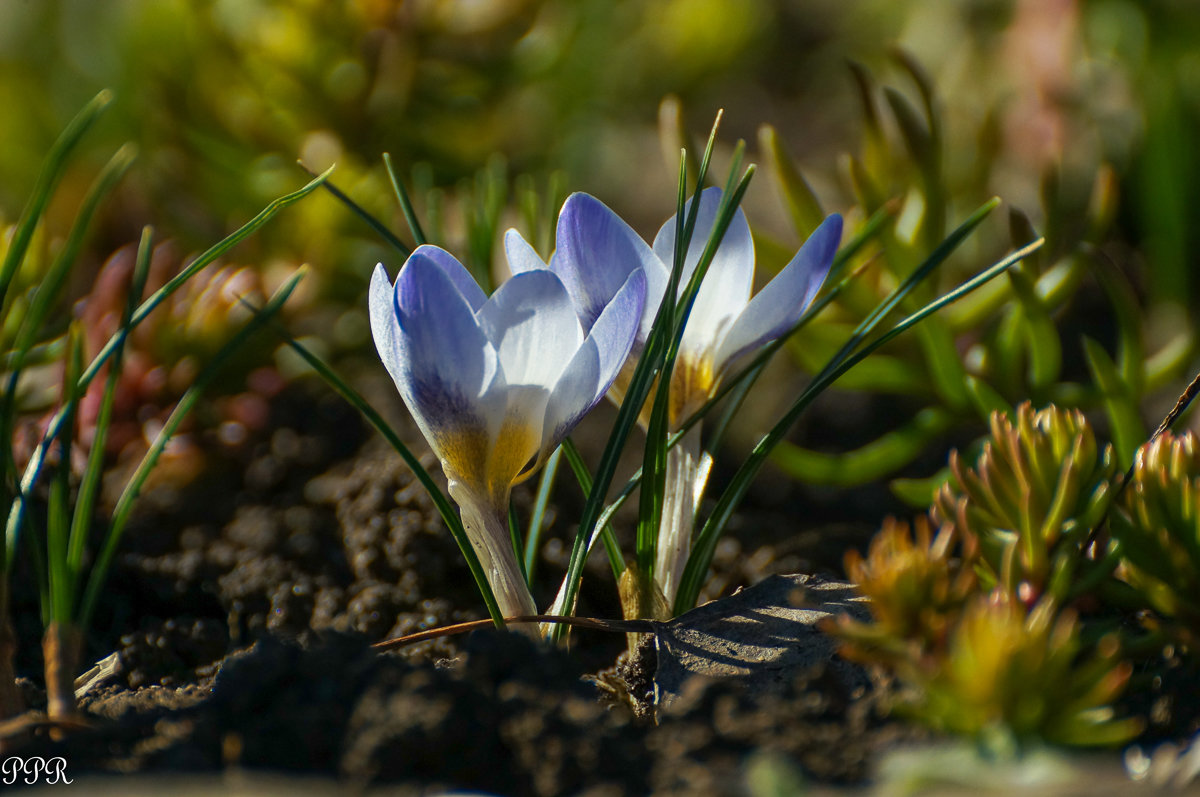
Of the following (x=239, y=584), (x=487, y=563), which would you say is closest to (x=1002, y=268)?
(x=487, y=563)

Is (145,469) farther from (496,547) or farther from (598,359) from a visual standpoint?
(598,359)

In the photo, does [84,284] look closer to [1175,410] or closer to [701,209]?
[701,209]

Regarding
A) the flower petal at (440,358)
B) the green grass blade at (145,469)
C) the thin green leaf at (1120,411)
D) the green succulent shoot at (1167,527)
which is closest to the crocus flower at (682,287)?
the flower petal at (440,358)

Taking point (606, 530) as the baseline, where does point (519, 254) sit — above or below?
above

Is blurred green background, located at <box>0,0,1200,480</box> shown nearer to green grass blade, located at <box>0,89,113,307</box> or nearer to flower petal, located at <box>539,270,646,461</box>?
green grass blade, located at <box>0,89,113,307</box>

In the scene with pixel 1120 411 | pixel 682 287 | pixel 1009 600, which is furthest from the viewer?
pixel 1120 411

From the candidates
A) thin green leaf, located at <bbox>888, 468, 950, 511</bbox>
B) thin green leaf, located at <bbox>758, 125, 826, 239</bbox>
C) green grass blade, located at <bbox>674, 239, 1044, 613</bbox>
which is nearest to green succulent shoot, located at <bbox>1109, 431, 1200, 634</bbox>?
green grass blade, located at <bbox>674, 239, 1044, 613</bbox>

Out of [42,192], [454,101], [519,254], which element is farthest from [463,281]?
[454,101]
